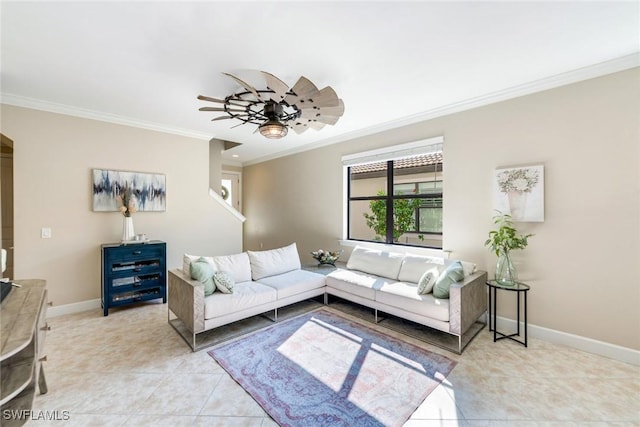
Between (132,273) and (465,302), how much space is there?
13.4ft

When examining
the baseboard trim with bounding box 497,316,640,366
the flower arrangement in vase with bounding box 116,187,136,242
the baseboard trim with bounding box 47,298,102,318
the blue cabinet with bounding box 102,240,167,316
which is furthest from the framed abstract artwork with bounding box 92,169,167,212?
the baseboard trim with bounding box 497,316,640,366

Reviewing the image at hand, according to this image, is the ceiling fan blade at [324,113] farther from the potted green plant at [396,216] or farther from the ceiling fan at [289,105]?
the potted green plant at [396,216]

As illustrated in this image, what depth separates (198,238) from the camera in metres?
4.70

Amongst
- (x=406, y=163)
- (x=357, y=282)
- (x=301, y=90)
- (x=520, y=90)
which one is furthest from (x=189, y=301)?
(x=520, y=90)

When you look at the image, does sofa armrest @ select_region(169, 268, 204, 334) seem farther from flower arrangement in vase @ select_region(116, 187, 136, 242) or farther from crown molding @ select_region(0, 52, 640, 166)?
crown molding @ select_region(0, 52, 640, 166)

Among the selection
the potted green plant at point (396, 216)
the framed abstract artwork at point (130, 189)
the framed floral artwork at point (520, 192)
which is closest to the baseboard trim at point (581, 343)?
the framed floral artwork at point (520, 192)

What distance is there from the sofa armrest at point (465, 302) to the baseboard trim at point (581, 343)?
487 mm

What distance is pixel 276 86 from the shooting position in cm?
212

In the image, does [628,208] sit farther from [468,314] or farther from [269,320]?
[269,320]

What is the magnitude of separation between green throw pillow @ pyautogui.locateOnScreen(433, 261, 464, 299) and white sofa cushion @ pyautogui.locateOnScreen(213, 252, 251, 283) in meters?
2.25

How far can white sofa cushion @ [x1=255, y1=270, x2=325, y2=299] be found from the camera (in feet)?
10.8

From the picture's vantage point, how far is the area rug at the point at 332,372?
182 centimetres

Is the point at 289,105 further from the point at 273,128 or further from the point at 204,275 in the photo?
the point at 204,275

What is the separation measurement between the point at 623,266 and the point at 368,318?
2.46m
